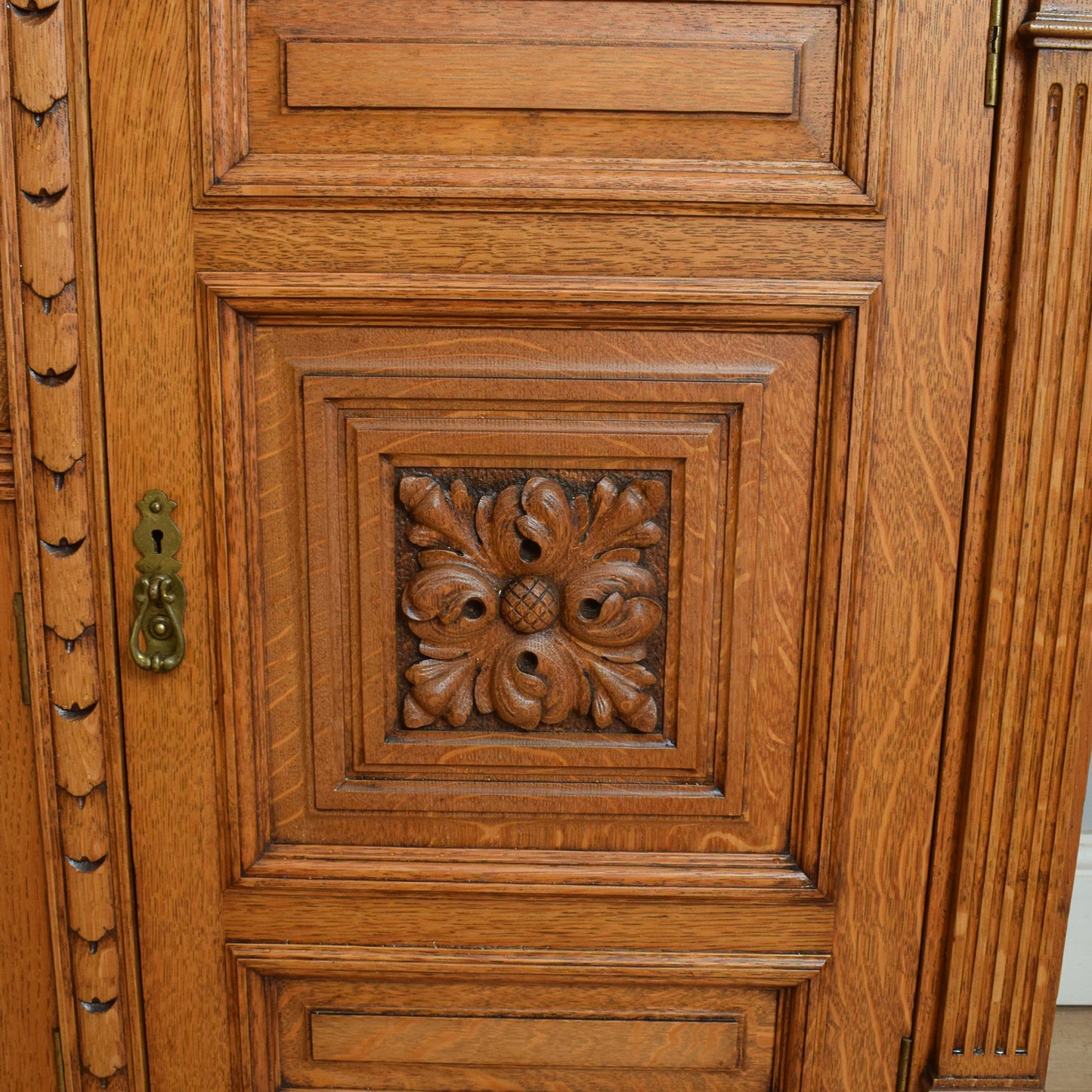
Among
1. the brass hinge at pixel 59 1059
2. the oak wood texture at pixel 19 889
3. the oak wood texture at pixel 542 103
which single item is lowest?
the brass hinge at pixel 59 1059

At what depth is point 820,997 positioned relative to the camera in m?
0.77

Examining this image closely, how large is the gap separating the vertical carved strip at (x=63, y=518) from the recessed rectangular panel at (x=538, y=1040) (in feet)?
0.60

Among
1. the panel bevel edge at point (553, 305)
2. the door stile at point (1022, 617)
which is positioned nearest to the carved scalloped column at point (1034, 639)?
the door stile at point (1022, 617)

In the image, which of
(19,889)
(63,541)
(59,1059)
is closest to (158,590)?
(63,541)

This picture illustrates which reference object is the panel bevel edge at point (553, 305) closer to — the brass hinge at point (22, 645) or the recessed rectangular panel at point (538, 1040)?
the brass hinge at point (22, 645)

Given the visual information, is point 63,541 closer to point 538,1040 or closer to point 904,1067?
point 538,1040

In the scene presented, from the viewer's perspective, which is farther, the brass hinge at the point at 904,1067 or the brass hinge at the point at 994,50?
the brass hinge at the point at 904,1067

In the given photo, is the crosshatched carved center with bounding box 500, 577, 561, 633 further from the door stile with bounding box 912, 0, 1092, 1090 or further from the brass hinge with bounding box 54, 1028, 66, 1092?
the brass hinge with bounding box 54, 1028, 66, 1092

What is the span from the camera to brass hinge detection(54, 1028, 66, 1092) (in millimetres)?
774

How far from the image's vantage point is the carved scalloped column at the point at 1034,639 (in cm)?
65

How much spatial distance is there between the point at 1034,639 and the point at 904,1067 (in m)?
0.36

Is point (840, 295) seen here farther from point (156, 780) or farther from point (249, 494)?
point (156, 780)

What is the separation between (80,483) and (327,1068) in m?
0.51

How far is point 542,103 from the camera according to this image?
2.15 feet
